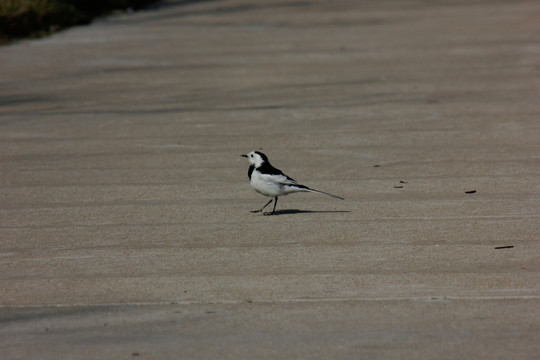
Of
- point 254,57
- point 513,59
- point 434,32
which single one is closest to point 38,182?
point 254,57

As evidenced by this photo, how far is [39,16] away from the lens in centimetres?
1814

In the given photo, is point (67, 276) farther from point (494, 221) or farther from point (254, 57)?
point (254, 57)

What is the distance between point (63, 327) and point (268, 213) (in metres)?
2.90

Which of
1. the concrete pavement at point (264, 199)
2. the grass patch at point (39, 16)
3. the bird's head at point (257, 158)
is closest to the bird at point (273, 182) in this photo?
the bird's head at point (257, 158)

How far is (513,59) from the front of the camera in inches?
564

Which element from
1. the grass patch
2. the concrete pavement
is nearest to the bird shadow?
the concrete pavement

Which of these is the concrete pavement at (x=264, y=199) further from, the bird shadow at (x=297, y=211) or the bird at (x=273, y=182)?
the bird at (x=273, y=182)

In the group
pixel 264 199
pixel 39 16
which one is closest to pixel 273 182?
pixel 264 199

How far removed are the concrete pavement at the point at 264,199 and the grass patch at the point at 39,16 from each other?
1.09 metres

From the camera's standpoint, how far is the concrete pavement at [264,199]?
4.90 meters

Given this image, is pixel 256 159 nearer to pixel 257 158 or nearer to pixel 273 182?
pixel 257 158

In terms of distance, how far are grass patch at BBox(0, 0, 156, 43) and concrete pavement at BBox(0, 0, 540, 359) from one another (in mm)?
1094

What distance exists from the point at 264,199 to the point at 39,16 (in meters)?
11.4

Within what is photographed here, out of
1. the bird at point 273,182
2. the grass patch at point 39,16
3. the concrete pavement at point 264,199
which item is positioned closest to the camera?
the concrete pavement at point 264,199
